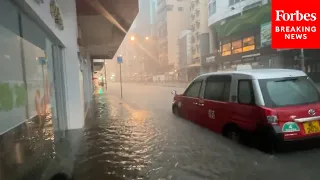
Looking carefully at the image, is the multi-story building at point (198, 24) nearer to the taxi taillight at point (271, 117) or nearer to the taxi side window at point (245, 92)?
the taxi side window at point (245, 92)

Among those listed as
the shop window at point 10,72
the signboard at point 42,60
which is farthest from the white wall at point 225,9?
the shop window at point 10,72

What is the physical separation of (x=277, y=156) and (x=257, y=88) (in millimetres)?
1244

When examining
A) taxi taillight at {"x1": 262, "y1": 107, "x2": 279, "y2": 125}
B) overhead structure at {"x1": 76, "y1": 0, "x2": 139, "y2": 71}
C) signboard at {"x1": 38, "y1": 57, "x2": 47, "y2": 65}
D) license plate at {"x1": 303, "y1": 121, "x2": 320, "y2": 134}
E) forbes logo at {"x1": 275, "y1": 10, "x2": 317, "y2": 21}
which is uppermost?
overhead structure at {"x1": 76, "y1": 0, "x2": 139, "y2": 71}

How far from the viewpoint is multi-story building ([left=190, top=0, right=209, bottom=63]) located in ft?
145

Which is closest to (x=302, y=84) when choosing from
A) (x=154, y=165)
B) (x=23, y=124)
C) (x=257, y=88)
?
(x=257, y=88)

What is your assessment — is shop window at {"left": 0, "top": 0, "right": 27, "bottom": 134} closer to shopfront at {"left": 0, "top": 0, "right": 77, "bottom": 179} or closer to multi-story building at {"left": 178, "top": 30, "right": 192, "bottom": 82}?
shopfront at {"left": 0, "top": 0, "right": 77, "bottom": 179}

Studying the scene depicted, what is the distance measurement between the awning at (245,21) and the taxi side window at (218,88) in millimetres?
23347

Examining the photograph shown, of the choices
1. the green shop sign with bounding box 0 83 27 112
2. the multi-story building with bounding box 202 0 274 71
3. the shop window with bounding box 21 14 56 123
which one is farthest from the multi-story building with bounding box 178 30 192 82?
the green shop sign with bounding box 0 83 27 112

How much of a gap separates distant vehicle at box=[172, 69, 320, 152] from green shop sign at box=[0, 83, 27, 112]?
3.82 metres

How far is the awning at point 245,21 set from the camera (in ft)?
88.2

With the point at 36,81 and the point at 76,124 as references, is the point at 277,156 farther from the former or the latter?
the point at 76,124

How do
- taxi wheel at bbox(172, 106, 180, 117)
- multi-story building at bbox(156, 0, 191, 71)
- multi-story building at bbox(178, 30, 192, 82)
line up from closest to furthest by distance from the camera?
taxi wheel at bbox(172, 106, 180, 117), multi-story building at bbox(178, 30, 192, 82), multi-story building at bbox(156, 0, 191, 71)

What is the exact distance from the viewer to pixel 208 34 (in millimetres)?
42938

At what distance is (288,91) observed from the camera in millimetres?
4434
